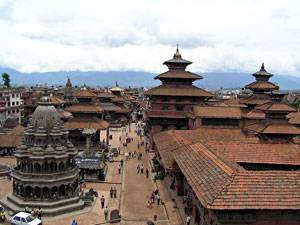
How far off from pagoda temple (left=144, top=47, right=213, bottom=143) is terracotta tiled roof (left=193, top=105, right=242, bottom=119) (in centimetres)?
563

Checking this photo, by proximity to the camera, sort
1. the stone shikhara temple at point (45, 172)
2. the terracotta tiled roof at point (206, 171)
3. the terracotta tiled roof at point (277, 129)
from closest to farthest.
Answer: the terracotta tiled roof at point (206, 171)
the stone shikhara temple at point (45, 172)
the terracotta tiled roof at point (277, 129)

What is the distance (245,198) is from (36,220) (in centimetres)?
1380

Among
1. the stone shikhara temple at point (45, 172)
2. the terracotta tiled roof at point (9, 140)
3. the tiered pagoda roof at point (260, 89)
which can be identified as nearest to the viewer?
the stone shikhara temple at point (45, 172)

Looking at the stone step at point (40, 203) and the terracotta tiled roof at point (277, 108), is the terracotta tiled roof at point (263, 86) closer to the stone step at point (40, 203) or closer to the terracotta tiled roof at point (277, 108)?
the terracotta tiled roof at point (277, 108)

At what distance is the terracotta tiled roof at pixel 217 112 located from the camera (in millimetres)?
37519

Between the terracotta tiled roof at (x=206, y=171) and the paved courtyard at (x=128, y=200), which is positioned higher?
the terracotta tiled roof at (x=206, y=171)

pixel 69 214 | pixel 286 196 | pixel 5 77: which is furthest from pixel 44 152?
pixel 5 77

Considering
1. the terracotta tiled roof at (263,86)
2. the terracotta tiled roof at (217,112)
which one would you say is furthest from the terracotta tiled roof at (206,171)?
the terracotta tiled roof at (263,86)

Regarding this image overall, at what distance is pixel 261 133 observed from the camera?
91.2ft

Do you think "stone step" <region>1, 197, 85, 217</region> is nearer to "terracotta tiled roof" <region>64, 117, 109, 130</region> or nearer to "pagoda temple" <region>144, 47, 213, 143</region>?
"terracotta tiled roof" <region>64, 117, 109, 130</region>

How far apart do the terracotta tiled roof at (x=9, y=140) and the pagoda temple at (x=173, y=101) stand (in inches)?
728

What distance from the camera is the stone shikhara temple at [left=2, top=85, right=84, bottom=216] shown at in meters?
23.8

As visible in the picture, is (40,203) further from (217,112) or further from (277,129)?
(217,112)

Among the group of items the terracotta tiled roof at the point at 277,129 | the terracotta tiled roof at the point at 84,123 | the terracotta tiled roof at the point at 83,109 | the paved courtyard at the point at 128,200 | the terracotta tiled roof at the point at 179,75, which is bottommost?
the paved courtyard at the point at 128,200
